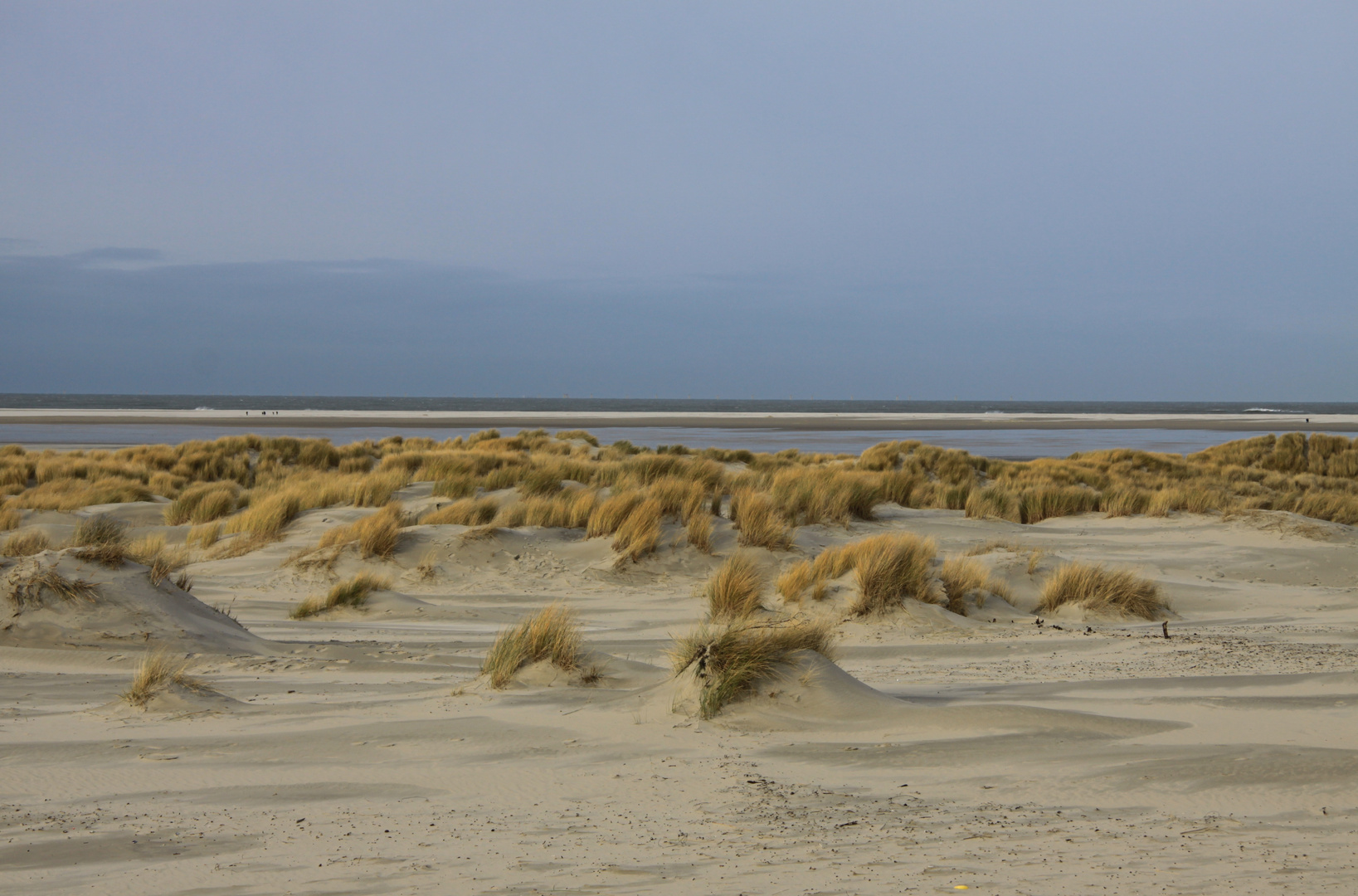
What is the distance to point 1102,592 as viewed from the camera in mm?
8977

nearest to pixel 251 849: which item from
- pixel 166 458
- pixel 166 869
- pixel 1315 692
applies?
pixel 166 869

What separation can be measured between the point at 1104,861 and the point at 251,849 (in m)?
2.59

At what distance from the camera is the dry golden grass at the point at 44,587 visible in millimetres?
6398

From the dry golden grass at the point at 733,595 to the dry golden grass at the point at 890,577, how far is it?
3.07ft

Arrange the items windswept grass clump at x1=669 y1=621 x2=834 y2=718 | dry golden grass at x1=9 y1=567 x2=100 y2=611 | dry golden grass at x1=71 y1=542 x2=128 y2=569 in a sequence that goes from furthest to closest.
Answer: dry golden grass at x1=71 y1=542 x2=128 y2=569
dry golden grass at x1=9 y1=567 x2=100 y2=611
windswept grass clump at x1=669 y1=621 x2=834 y2=718

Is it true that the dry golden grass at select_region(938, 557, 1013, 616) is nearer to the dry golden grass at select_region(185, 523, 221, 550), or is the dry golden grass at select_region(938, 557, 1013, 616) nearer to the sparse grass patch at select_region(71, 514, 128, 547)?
the sparse grass patch at select_region(71, 514, 128, 547)

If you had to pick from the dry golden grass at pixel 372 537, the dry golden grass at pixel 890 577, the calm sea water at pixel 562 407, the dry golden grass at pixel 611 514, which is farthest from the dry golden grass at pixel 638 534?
the calm sea water at pixel 562 407

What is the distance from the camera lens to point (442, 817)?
3.58 metres

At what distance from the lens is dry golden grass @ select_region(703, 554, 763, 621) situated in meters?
7.51

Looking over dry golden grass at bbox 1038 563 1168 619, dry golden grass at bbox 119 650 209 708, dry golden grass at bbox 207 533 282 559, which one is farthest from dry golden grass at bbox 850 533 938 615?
dry golden grass at bbox 207 533 282 559

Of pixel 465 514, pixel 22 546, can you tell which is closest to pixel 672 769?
pixel 22 546

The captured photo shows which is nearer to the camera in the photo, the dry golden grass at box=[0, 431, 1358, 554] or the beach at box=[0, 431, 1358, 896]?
the beach at box=[0, 431, 1358, 896]

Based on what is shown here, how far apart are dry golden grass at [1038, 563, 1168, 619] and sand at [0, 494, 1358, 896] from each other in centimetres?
123

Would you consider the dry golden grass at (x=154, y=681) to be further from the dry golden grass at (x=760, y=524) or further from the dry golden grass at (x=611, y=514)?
the dry golden grass at (x=760, y=524)
